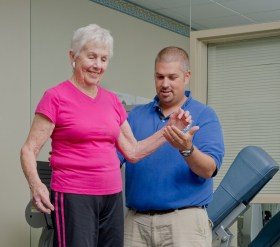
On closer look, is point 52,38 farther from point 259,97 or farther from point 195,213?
point 195,213

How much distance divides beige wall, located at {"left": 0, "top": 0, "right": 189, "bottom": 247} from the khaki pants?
2360 millimetres

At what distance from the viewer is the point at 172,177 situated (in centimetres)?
220

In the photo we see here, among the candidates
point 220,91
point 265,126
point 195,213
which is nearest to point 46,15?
point 220,91

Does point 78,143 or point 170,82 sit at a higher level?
point 170,82

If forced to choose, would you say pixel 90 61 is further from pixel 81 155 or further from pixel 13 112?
pixel 13 112

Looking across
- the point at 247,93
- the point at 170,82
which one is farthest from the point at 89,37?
the point at 247,93

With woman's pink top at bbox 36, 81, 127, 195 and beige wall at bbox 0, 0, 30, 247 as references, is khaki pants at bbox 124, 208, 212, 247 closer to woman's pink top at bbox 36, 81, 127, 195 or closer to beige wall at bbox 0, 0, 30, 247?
woman's pink top at bbox 36, 81, 127, 195

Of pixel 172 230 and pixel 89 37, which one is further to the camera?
pixel 172 230

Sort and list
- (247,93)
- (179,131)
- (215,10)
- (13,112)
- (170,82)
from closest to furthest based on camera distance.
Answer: (179,131) < (170,82) < (247,93) < (13,112) < (215,10)

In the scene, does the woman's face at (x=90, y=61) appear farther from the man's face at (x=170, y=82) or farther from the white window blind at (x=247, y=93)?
the white window blind at (x=247, y=93)

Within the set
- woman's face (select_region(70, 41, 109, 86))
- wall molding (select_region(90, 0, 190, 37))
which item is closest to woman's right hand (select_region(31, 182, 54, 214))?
woman's face (select_region(70, 41, 109, 86))

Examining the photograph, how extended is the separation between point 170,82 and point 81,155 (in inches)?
25.3

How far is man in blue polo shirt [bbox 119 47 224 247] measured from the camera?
219 cm

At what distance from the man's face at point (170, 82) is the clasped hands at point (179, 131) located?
0.78ft
